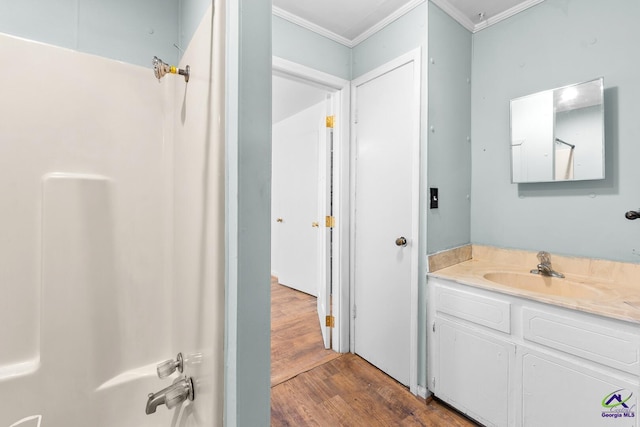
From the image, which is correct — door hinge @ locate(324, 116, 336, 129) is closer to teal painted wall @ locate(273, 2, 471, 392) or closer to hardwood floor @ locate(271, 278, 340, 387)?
teal painted wall @ locate(273, 2, 471, 392)

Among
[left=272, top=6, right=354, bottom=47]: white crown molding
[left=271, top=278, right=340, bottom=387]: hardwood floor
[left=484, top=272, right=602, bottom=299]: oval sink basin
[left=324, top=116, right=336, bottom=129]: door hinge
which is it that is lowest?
[left=271, top=278, right=340, bottom=387]: hardwood floor

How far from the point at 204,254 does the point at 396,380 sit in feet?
5.57

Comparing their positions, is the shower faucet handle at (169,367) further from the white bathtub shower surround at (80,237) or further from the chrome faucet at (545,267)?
the chrome faucet at (545,267)

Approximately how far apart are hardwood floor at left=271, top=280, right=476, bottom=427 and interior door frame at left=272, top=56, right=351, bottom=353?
0.23 m

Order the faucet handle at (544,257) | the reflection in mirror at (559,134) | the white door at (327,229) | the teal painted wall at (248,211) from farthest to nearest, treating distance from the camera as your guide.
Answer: the white door at (327,229)
the faucet handle at (544,257)
the reflection in mirror at (559,134)
the teal painted wall at (248,211)

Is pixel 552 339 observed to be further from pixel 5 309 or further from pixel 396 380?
pixel 5 309

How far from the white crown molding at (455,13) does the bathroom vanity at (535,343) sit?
5.44ft

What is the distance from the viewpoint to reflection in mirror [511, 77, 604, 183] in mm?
1497

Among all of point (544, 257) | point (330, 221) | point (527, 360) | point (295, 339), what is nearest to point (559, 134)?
point (544, 257)

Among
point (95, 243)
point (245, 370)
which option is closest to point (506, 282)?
point (245, 370)

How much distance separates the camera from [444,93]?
71.7 inches

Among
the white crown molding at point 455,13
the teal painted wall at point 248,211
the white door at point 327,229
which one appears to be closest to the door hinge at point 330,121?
the white door at point 327,229

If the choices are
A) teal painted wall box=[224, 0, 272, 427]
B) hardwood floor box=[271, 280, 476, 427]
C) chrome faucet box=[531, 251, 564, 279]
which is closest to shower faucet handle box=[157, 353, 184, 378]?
teal painted wall box=[224, 0, 272, 427]

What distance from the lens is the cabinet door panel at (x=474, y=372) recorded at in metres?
1.37
